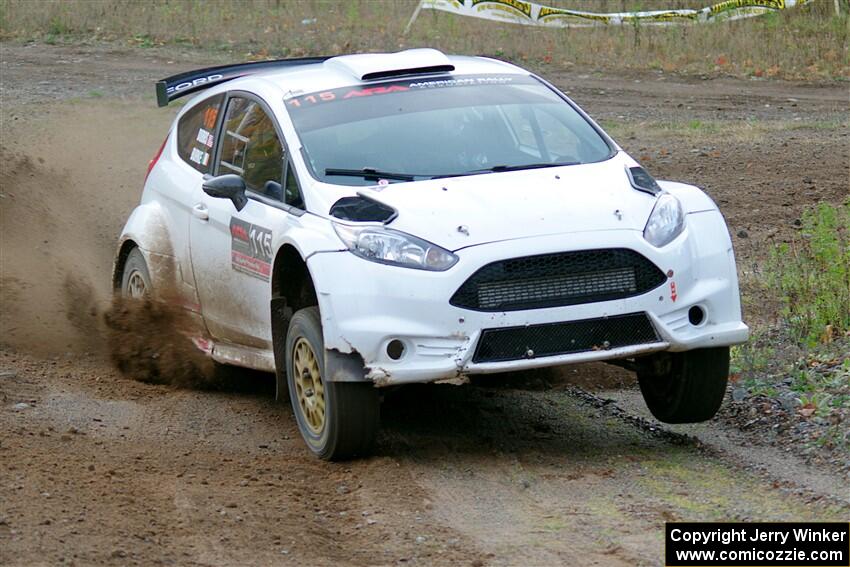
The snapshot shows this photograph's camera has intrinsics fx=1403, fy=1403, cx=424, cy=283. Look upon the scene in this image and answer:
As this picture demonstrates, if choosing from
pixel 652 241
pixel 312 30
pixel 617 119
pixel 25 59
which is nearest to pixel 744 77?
pixel 617 119

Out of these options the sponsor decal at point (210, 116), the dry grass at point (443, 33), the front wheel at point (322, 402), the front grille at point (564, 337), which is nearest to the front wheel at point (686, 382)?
the front grille at point (564, 337)

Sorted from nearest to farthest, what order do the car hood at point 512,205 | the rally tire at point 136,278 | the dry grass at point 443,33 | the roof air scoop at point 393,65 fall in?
the car hood at point 512,205
the roof air scoop at point 393,65
the rally tire at point 136,278
the dry grass at point 443,33

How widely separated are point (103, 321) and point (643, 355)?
419 cm

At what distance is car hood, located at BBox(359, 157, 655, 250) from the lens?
6.11m

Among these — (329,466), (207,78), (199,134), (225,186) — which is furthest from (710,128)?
(329,466)

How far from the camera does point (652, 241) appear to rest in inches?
246

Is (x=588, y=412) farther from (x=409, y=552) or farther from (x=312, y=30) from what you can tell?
(x=312, y=30)

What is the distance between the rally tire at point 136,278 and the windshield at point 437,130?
168cm

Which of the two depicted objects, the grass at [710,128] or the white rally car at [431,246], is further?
the grass at [710,128]

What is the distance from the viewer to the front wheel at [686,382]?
256 inches

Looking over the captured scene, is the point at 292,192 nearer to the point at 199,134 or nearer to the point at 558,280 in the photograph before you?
the point at 558,280

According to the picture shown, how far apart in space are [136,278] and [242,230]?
5.65ft

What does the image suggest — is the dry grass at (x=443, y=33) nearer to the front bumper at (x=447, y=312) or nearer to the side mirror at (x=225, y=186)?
the side mirror at (x=225, y=186)

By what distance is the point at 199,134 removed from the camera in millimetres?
8461
